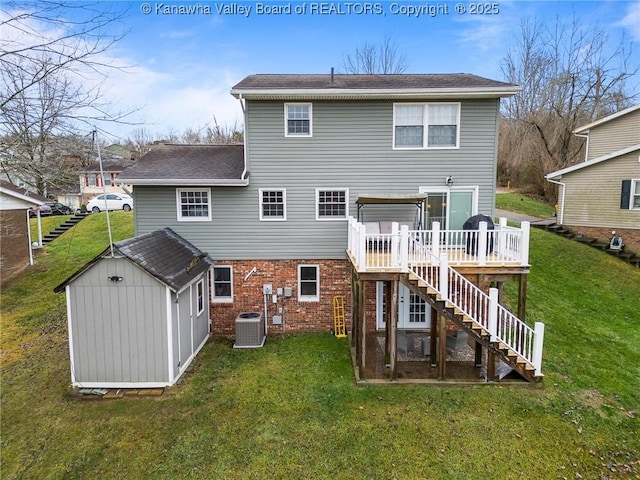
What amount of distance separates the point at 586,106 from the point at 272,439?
3341 centimetres

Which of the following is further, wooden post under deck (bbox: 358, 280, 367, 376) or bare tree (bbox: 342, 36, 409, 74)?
bare tree (bbox: 342, 36, 409, 74)

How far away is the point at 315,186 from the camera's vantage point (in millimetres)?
10445

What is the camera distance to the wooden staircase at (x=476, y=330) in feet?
25.1

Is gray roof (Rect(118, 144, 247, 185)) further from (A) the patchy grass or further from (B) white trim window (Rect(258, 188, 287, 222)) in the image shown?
(A) the patchy grass

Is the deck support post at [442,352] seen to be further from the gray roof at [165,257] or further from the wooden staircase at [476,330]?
the gray roof at [165,257]

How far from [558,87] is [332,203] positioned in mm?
28143

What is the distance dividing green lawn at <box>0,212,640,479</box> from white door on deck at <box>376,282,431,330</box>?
1749 millimetres

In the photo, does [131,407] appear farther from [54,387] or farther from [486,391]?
[486,391]

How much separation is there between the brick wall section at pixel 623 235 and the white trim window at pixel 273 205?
15.3 metres

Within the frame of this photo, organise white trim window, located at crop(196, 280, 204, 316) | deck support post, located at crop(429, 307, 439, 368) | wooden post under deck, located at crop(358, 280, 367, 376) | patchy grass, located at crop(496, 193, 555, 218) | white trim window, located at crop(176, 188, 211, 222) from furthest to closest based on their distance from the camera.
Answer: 1. patchy grass, located at crop(496, 193, 555, 218)
2. white trim window, located at crop(176, 188, 211, 222)
3. white trim window, located at crop(196, 280, 204, 316)
4. deck support post, located at crop(429, 307, 439, 368)
5. wooden post under deck, located at crop(358, 280, 367, 376)

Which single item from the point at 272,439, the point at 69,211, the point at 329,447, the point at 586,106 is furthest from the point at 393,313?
the point at 586,106

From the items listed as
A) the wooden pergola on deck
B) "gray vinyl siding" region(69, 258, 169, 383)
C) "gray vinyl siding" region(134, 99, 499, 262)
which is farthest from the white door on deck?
"gray vinyl siding" region(69, 258, 169, 383)

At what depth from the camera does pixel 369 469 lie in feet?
18.4

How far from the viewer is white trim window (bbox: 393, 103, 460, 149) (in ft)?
33.2
